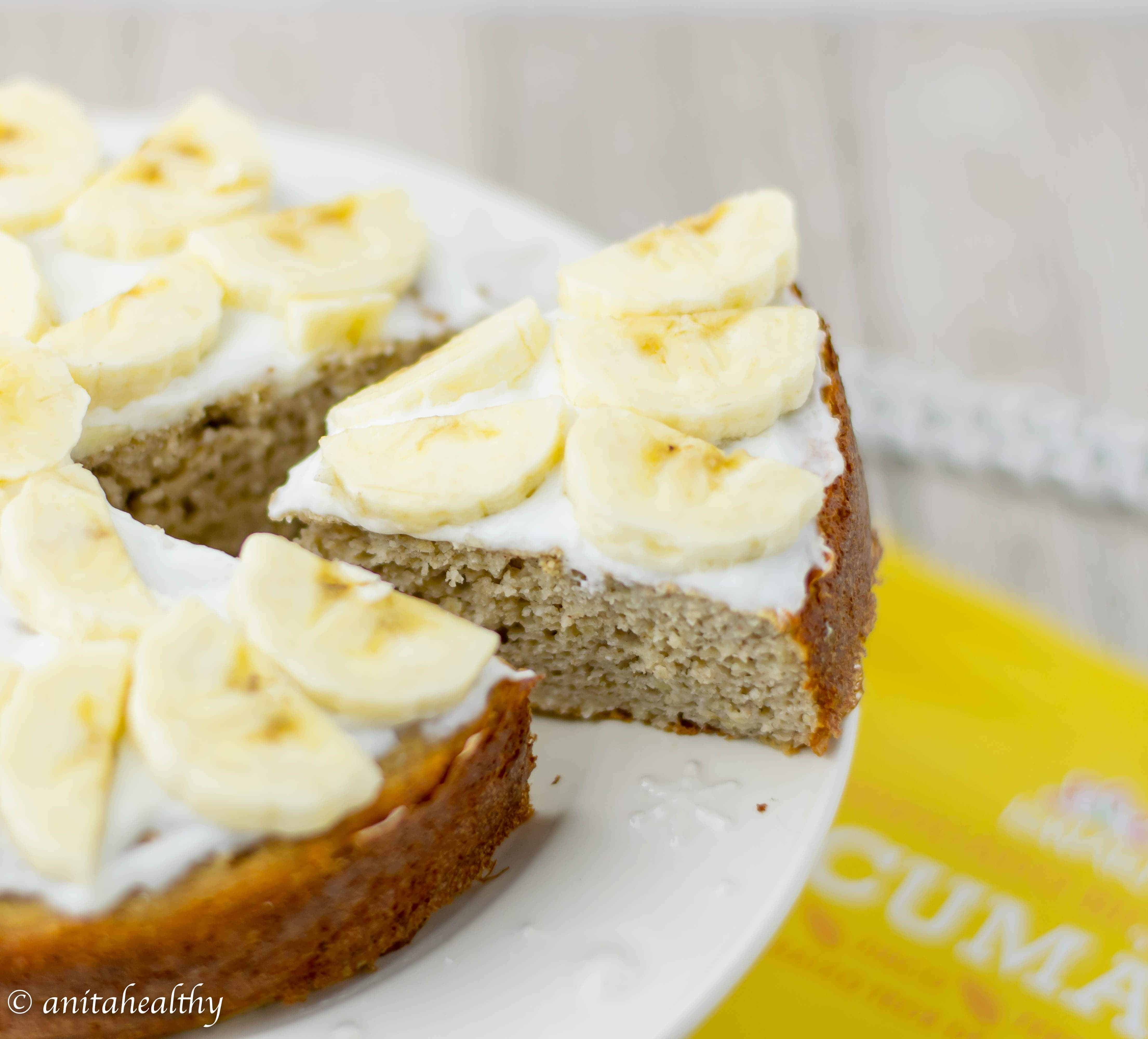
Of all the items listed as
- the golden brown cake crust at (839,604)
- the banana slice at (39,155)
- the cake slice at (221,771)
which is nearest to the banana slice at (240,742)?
the cake slice at (221,771)

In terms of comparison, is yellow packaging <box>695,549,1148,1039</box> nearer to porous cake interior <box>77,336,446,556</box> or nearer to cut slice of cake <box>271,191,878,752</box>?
cut slice of cake <box>271,191,878,752</box>

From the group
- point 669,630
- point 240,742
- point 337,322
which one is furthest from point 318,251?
point 240,742

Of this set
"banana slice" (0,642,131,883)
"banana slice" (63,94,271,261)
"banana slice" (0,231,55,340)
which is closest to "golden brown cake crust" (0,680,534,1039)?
"banana slice" (0,642,131,883)

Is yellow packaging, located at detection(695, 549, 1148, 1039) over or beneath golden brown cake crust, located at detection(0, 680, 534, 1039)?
beneath

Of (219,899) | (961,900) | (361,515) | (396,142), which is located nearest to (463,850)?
(219,899)

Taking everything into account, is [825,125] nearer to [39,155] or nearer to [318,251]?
[318,251]

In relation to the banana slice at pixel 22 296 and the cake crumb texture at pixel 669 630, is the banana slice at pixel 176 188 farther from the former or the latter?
the cake crumb texture at pixel 669 630

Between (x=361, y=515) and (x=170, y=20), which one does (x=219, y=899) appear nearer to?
(x=361, y=515)
